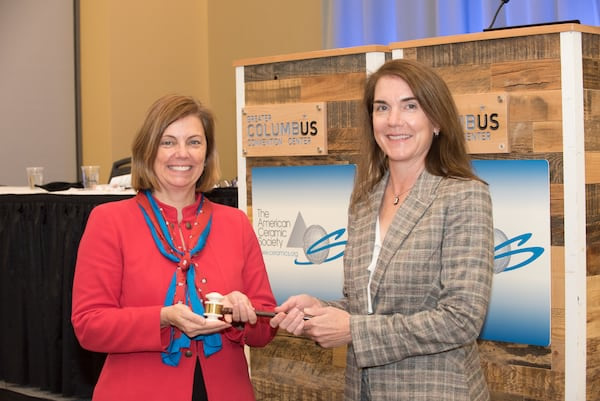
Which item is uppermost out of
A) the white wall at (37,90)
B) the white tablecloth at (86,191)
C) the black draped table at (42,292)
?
the white wall at (37,90)

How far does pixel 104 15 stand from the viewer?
254 inches

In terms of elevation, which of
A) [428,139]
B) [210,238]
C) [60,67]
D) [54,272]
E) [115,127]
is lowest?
[54,272]

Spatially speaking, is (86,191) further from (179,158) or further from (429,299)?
(429,299)

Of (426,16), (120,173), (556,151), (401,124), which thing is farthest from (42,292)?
Answer: (426,16)

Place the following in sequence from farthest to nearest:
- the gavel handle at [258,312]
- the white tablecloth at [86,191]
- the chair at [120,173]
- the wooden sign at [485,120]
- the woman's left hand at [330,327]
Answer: the chair at [120,173] < the white tablecloth at [86,191] < the wooden sign at [485,120] < the gavel handle at [258,312] < the woman's left hand at [330,327]

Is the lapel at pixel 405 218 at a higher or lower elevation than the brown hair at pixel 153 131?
lower

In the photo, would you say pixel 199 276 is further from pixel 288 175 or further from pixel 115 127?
pixel 115 127

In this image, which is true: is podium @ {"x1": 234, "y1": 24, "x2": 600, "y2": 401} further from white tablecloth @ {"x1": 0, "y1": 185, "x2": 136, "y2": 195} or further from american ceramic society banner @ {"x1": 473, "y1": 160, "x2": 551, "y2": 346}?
white tablecloth @ {"x1": 0, "y1": 185, "x2": 136, "y2": 195}

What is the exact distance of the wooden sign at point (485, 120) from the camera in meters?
2.65

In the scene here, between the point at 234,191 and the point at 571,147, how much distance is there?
5.13ft

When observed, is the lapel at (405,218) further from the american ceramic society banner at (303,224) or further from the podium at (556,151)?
the american ceramic society banner at (303,224)

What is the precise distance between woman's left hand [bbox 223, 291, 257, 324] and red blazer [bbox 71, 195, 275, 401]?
0.33 feet

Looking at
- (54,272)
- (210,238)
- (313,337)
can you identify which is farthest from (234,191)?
(313,337)

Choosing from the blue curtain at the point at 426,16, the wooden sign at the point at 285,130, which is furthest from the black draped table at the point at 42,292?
the blue curtain at the point at 426,16
